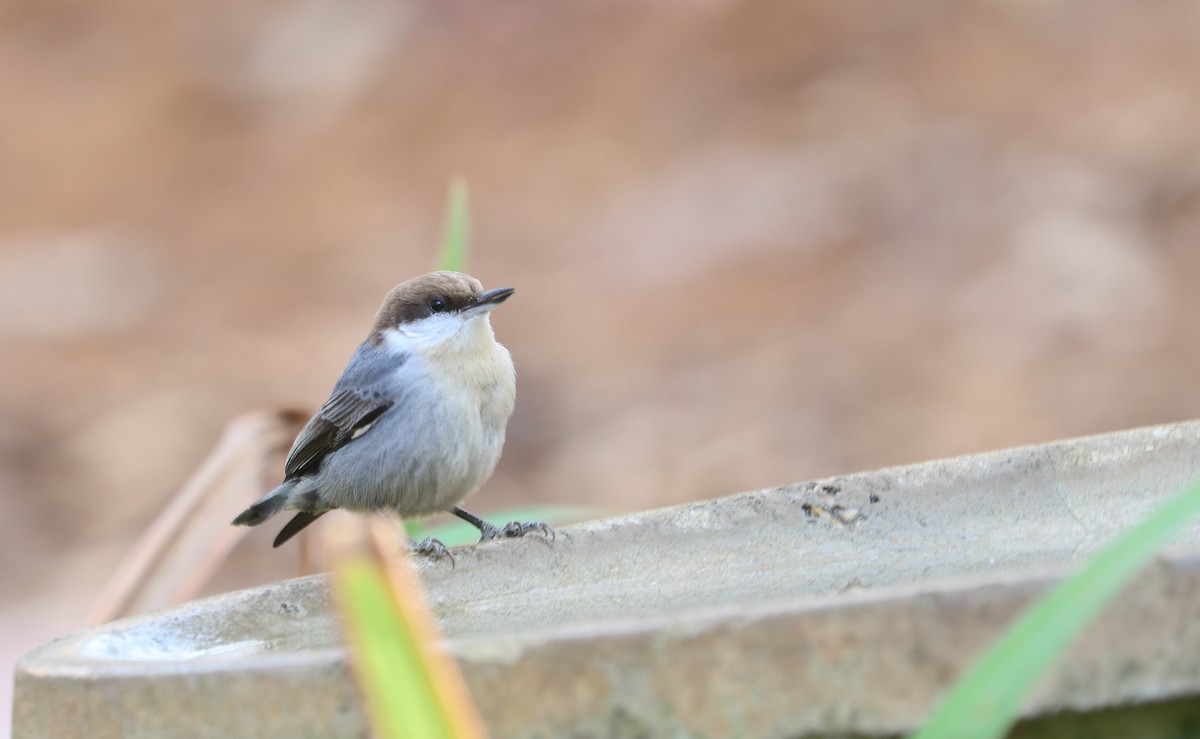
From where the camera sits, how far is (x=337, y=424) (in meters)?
3.89

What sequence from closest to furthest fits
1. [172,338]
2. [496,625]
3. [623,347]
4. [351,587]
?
[351,587]
[496,625]
[623,347]
[172,338]

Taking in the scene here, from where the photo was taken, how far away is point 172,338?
10.7m

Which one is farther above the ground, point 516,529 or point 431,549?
point 516,529

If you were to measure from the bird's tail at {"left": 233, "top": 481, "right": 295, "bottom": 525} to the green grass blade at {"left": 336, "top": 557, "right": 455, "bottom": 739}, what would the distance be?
2.78m

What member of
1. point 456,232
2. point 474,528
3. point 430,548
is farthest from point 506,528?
point 456,232

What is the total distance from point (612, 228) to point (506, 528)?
27.0 ft

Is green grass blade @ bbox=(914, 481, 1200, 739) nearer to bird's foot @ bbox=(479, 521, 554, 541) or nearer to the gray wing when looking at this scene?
bird's foot @ bbox=(479, 521, 554, 541)

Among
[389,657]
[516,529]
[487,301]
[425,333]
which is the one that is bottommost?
[389,657]

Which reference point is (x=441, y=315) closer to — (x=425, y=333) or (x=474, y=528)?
(x=425, y=333)

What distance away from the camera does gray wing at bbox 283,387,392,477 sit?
151 inches

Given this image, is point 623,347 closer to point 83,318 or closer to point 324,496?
point 83,318

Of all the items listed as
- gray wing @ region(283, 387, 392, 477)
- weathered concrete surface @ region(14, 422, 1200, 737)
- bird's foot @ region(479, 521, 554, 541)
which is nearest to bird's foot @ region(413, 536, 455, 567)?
bird's foot @ region(479, 521, 554, 541)

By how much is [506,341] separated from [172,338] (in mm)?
2750

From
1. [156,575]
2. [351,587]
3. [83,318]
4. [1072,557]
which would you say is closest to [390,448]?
[156,575]
